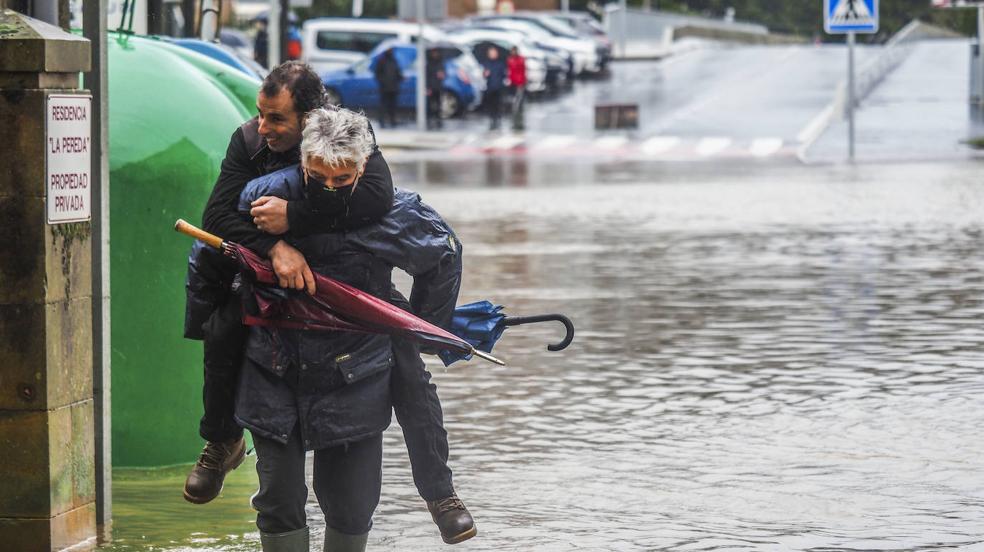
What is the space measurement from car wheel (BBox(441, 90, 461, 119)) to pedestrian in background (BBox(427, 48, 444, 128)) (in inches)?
39.2

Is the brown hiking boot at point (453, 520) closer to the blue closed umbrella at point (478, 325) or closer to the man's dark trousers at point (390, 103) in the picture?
the blue closed umbrella at point (478, 325)

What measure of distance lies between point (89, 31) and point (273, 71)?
1504 millimetres

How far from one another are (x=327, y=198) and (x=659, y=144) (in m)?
29.3

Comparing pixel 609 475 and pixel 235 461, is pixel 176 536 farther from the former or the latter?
pixel 609 475

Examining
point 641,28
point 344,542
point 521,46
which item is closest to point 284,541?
point 344,542

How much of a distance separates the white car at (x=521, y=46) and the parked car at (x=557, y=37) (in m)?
2.50

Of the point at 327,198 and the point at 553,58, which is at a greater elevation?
the point at 553,58

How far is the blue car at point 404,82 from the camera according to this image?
38.6 meters

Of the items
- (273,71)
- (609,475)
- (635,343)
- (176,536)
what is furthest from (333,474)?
(635,343)

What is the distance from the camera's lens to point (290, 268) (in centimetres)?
503

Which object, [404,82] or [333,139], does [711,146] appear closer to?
[404,82]

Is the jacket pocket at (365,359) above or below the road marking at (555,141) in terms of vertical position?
above

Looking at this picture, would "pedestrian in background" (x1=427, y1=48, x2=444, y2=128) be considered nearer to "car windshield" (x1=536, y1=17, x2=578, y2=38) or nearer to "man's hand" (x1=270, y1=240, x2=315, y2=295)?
"car windshield" (x1=536, y1=17, x2=578, y2=38)

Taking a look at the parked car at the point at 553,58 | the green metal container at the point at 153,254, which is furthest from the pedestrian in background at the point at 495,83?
the green metal container at the point at 153,254
